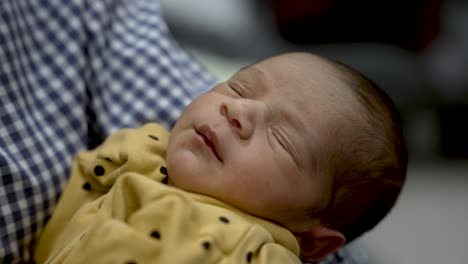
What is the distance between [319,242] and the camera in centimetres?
84

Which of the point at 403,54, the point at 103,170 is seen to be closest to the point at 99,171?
the point at 103,170

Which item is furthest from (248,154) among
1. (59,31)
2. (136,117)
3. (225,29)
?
(225,29)

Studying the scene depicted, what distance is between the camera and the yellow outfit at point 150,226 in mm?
692

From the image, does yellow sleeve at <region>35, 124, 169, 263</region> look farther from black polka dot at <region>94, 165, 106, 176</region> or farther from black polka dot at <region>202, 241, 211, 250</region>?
black polka dot at <region>202, 241, 211, 250</region>

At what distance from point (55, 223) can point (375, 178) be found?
414 millimetres

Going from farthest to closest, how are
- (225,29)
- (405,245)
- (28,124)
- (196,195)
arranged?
(225,29) → (405,245) → (28,124) → (196,195)

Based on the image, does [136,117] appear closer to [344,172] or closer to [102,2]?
[102,2]

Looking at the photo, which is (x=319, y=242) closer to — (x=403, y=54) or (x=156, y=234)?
(x=156, y=234)

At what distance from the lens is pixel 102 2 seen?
1.05 meters

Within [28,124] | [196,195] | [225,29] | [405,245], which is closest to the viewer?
[196,195]

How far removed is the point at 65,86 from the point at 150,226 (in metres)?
0.33

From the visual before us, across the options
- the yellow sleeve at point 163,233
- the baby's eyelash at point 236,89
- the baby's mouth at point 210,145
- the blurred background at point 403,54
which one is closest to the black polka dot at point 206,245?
the yellow sleeve at point 163,233

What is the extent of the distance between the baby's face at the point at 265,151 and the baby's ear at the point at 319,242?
19 millimetres

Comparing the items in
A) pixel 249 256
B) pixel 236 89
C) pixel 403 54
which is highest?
pixel 236 89
